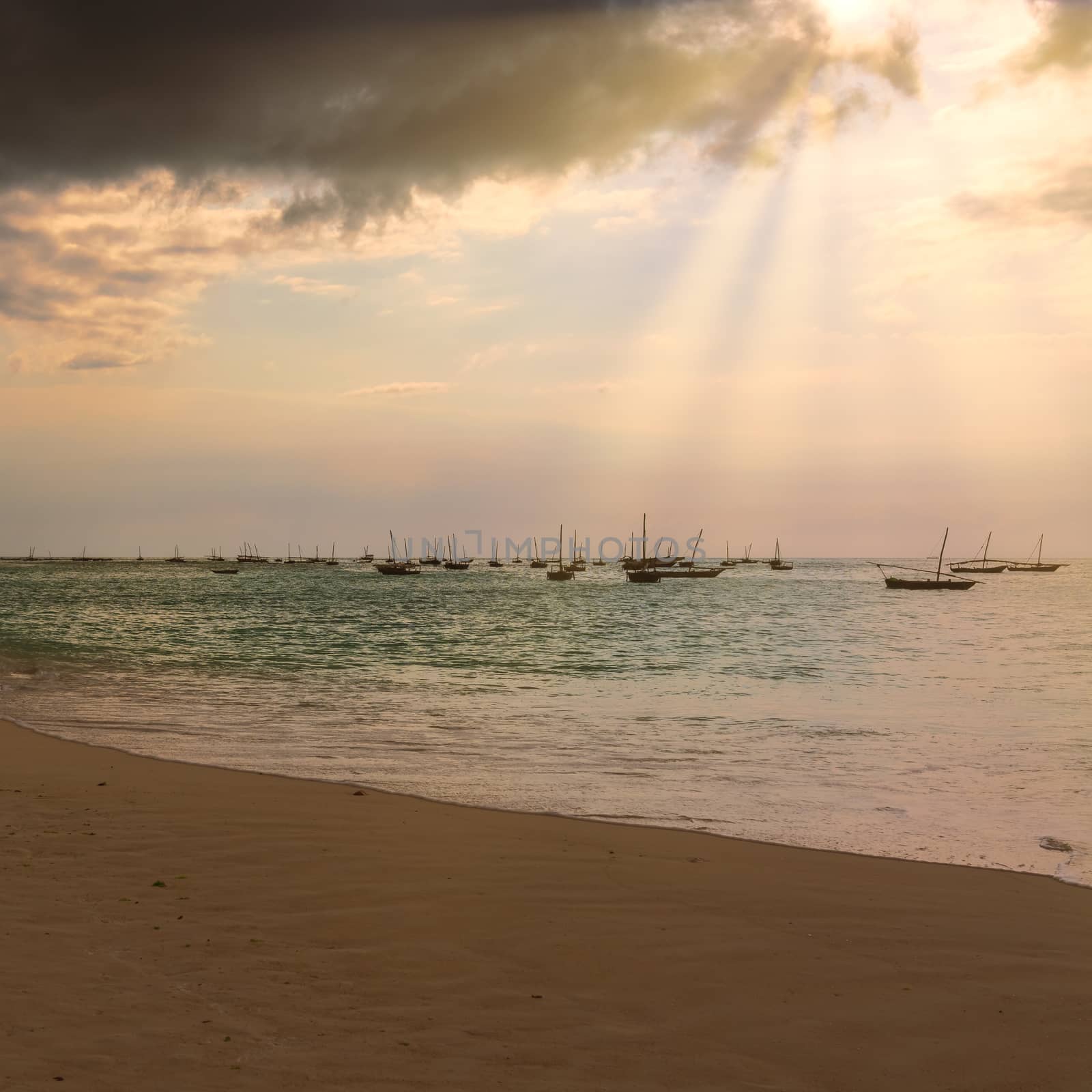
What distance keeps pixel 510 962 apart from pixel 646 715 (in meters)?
13.8

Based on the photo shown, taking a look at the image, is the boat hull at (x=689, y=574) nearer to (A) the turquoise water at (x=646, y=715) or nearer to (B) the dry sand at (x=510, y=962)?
(A) the turquoise water at (x=646, y=715)

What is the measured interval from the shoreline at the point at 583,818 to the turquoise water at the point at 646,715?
0.18m

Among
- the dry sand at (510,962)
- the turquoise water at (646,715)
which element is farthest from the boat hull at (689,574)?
the dry sand at (510,962)

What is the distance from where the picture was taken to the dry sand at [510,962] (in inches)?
207

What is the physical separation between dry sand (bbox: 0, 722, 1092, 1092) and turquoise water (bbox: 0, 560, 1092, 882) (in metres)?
2.16

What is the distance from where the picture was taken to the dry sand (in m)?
5.25

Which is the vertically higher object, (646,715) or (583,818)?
(583,818)

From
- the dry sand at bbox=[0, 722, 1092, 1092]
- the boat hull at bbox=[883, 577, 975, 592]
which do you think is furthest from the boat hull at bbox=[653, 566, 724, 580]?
the dry sand at bbox=[0, 722, 1092, 1092]

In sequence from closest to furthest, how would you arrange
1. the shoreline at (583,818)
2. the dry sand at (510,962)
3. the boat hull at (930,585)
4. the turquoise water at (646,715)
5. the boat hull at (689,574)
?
the dry sand at (510,962)
the shoreline at (583,818)
the turquoise water at (646,715)
the boat hull at (930,585)
the boat hull at (689,574)

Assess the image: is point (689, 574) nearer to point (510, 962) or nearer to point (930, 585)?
point (930, 585)

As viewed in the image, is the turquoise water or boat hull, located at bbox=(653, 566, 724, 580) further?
boat hull, located at bbox=(653, 566, 724, 580)

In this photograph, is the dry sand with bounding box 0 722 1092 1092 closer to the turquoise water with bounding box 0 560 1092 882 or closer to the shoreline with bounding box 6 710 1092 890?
the shoreline with bounding box 6 710 1092 890

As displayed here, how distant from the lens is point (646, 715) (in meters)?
20.3

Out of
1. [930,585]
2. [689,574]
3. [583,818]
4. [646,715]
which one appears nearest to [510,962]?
[583,818]
